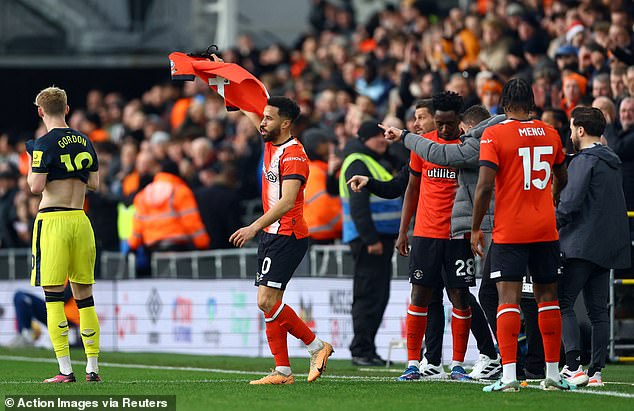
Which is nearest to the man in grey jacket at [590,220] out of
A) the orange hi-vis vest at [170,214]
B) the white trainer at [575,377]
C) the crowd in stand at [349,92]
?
the white trainer at [575,377]

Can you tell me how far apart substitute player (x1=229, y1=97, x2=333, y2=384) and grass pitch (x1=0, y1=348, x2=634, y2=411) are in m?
0.31

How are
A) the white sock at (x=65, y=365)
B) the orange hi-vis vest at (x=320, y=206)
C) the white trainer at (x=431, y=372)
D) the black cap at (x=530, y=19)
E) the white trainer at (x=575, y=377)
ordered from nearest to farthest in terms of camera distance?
the white trainer at (x=575, y=377) < the white sock at (x=65, y=365) < the white trainer at (x=431, y=372) < the orange hi-vis vest at (x=320, y=206) < the black cap at (x=530, y=19)

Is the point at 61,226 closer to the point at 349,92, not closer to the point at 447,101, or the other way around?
the point at 447,101

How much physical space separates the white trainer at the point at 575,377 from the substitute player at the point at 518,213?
29.4 inches

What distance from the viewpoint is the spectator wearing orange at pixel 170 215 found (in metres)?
18.1

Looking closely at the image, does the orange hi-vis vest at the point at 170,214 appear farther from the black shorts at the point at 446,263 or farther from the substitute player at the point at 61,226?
the black shorts at the point at 446,263

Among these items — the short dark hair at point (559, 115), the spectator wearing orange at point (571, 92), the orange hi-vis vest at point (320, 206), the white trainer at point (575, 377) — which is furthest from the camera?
the orange hi-vis vest at point (320, 206)

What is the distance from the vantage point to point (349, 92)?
1967cm

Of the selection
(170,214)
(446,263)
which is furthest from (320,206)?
(446,263)

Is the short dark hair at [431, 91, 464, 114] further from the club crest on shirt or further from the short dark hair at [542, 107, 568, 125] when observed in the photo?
the short dark hair at [542, 107, 568, 125]

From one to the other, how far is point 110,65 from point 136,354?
11.2 meters

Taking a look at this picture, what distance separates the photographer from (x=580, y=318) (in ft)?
42.8

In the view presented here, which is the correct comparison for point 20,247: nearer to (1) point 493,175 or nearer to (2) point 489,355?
(2) point 489,355

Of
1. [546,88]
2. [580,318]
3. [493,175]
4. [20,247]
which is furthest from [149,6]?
[493,175]
